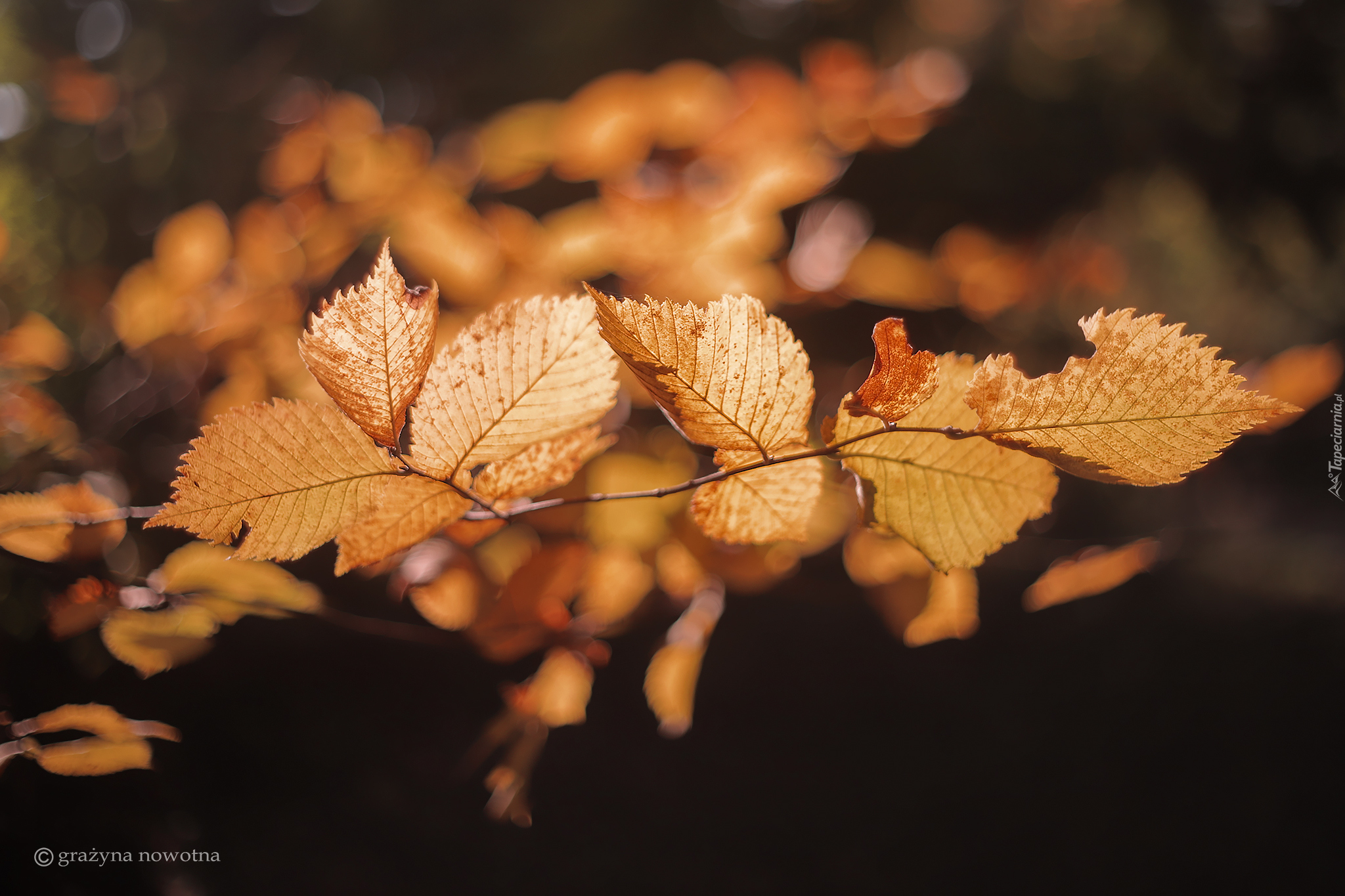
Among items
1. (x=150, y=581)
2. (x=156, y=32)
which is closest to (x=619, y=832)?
(x=150, y=581)

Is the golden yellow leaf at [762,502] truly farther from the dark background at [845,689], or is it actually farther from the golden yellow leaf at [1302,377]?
the golden yellow leaf at [1302,377]

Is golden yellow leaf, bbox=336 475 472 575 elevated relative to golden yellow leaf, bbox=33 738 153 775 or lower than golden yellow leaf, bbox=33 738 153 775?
elevated

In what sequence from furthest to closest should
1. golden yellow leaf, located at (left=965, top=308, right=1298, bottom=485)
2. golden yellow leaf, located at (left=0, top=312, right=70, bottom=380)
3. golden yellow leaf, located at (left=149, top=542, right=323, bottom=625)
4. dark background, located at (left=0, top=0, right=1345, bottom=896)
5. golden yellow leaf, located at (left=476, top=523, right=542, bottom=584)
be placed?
dark background, located at (left=0, top=0, right=1345, bottom=896) < golden yellow leaf, located at (left=0, top=312, right=70, bottom=380) < golden yellow leaf, located at (left=476, top=523, right=542, bottom=584) < golden yellow leaf, located at (left=149, top=542, right=323, bottom=625) < golden yellow leaf, located at (left=965, top=308, right=1298, bottom=485)

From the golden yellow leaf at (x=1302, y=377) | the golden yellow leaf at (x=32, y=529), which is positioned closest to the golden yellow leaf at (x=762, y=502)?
the golden yellow leaf at (x=32, y=529)

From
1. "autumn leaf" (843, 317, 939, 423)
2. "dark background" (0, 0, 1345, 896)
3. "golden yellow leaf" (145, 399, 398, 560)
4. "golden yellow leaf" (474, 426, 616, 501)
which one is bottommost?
"dark background" (0, 0, 1345, 896)

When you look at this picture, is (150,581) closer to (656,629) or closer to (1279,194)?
(656,629)

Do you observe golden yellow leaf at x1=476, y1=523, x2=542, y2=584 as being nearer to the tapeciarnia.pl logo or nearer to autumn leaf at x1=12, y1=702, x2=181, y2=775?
autumn leaf at x1=12, y1=702, x2=181, y2=775

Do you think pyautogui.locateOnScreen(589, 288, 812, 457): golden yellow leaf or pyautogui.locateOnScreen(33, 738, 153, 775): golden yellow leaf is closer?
pyautogui.locateOnScreen(589, 288, 812, 457): golden yellow leaf

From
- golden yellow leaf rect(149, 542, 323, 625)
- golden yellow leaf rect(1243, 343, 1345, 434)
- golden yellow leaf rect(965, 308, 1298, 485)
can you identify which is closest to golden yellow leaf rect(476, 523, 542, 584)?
golden yellow leaf rect(149, 542, 323, 625)
